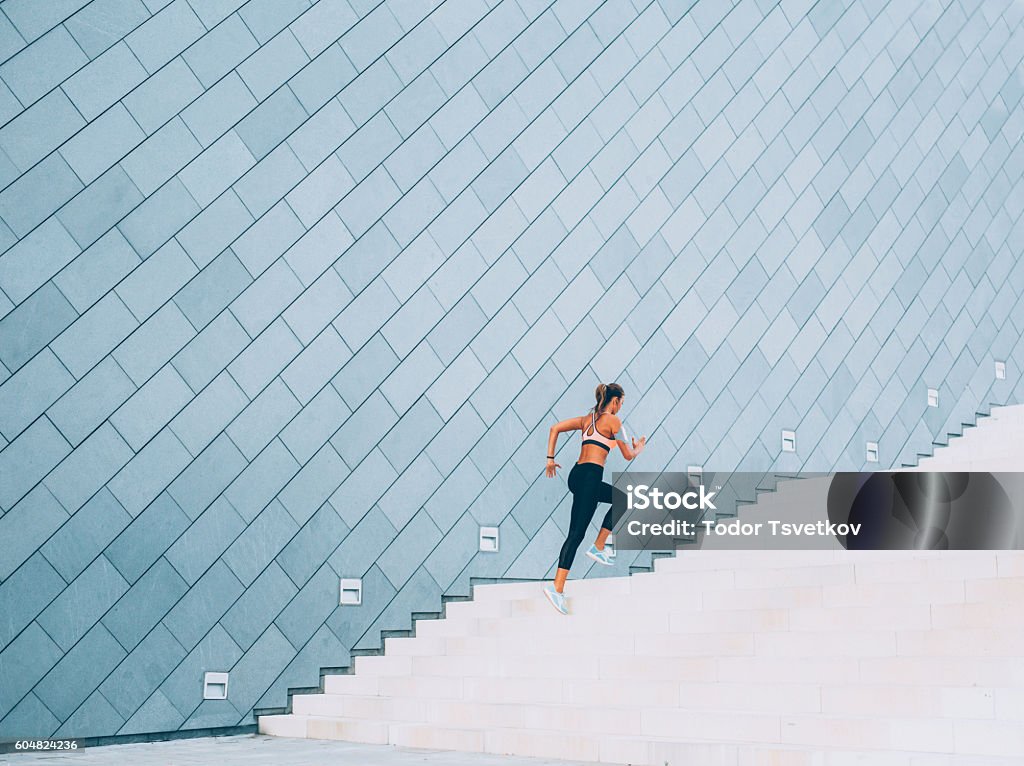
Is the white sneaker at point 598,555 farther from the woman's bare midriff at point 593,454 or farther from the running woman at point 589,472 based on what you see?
the woman's bare midriff at point 593,454

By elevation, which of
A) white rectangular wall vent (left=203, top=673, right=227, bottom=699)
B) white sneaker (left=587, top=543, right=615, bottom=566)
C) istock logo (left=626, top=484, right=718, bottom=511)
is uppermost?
istock logo (left=626, top=484, right=718, bottom=511)

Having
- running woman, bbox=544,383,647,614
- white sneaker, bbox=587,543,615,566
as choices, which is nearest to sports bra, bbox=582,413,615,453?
running woman, bbox=544,383,647,614

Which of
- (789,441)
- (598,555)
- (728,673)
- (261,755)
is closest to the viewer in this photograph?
(728,673)

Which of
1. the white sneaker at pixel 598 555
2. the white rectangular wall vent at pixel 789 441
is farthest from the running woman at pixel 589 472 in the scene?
the white rectangular wall vent at pixel 789 441

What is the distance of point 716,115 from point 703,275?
1652 millimetres

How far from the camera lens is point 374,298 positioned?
28.3 feet

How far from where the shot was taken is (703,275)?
35.7 ft

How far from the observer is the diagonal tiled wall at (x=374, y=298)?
7164 mm

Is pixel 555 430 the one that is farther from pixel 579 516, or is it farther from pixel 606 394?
pixel 579 516

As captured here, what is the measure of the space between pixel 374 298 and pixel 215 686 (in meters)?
2.92

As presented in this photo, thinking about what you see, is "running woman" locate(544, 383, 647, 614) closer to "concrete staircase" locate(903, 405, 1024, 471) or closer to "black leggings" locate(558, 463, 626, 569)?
"black leggings" locate(558, 463, 626, 569)

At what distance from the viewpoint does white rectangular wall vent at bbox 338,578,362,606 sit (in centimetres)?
808
